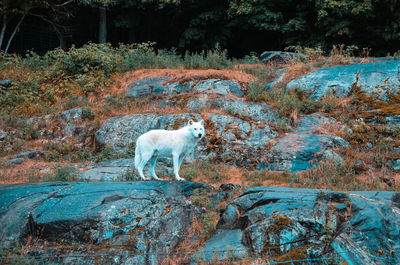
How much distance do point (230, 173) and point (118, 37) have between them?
820 inches

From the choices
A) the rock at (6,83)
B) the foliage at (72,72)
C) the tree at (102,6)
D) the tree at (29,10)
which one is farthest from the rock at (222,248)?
the tree at (29,10)

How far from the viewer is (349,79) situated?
632 inches

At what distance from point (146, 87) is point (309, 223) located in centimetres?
1175

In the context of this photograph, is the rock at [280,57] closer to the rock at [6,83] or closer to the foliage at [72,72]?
the foliage at [72,72]

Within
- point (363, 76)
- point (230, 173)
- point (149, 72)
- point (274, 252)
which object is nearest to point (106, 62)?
point (149, 72)

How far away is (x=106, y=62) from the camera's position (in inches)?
749

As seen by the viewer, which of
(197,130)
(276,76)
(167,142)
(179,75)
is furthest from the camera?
(276,76)

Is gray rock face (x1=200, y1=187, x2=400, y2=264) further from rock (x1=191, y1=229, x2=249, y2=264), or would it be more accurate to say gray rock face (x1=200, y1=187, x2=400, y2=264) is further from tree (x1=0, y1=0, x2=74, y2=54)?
tree (x1=0, y1=0, x2=74, y2=54)

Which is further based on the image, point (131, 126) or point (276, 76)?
point (276, 76)

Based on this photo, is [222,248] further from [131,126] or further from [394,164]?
[131,126]

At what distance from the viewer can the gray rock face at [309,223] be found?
6.89 metres

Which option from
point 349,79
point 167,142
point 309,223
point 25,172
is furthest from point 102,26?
point 309,223

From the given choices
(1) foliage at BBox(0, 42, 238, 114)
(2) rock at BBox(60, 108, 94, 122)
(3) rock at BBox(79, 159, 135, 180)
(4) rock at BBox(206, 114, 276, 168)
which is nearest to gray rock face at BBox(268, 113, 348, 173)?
(4) rock at BBox(206, 114, 276, 168)

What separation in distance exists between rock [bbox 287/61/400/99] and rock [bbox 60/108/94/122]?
8158 mm
